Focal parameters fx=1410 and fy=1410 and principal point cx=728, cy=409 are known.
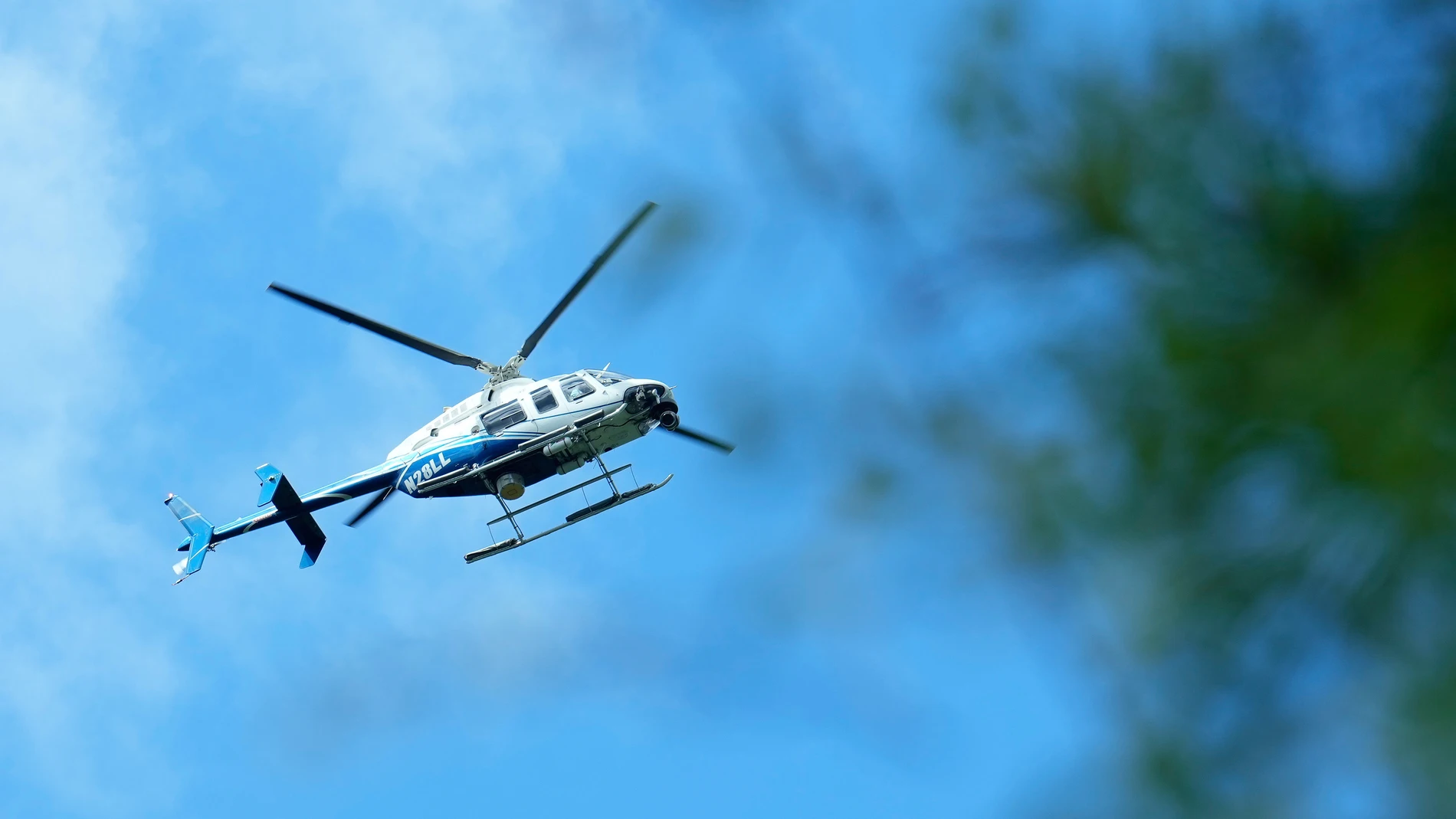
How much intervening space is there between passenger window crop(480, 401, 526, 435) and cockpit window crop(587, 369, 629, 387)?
1421mm

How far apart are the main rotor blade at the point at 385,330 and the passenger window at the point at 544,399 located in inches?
80.8

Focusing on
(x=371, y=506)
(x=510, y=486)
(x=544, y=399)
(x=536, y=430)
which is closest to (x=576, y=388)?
(x=544, y=399)

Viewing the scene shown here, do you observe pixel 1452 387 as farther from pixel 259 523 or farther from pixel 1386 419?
pixel 259 523

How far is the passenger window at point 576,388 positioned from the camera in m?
25.1

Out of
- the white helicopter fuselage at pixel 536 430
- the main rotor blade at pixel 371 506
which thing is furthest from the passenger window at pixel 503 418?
the main rotor blade at pixel 371 506

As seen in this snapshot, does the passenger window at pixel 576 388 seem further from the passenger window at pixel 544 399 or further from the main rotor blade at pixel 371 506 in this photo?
the main rotor blade at pixel 371 506

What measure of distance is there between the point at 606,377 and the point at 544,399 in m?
1.18

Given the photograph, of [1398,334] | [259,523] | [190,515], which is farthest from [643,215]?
[190,515]

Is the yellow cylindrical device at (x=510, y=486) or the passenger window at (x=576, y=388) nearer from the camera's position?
the passenger window at (x=576, y=388)

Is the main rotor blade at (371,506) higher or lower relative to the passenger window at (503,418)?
lower

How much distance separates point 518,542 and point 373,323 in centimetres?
494

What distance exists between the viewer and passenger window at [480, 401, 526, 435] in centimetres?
2516

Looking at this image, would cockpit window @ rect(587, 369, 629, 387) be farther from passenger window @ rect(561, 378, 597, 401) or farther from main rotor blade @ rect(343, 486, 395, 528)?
main rotor blade @ rect(343, 486, 395, 528)

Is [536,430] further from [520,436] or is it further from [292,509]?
[292,509]
